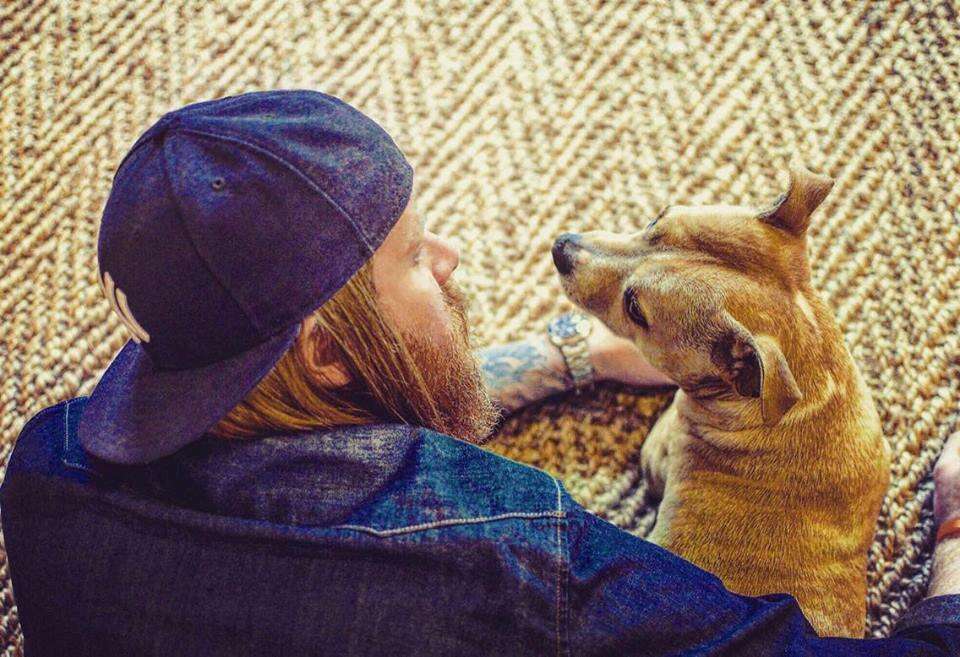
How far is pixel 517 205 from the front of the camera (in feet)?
8.21

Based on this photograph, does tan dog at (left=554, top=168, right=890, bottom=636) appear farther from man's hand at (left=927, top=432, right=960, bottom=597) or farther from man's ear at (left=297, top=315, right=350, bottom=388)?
man's ear at (left=297, top=315, right=350, bottom=388)

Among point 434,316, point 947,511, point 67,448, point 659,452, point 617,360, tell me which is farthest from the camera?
point 617,360

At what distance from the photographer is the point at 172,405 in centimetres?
127

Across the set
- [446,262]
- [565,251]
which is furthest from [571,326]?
[446,262]

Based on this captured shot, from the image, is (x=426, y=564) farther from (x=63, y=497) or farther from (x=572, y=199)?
(x=572, y=199)

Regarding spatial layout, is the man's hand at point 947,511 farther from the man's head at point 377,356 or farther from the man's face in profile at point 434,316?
the man's head at point 377,356

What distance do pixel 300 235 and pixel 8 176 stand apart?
2023 mm

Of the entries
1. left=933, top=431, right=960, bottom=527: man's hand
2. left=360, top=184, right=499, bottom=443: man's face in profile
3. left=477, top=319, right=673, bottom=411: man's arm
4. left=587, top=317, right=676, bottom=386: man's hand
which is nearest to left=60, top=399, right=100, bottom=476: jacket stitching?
left=360, top=184, right=499, bottom=443: man's face in profile

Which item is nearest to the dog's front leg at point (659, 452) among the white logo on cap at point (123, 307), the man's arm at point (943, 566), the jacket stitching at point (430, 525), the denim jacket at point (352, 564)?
the man's arm at point (943, 566)

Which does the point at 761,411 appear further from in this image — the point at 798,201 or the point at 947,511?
the point at 947,511

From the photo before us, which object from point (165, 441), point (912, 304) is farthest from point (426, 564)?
point (912, 304)

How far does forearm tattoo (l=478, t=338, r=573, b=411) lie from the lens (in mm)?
2209

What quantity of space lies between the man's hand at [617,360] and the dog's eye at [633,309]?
282mm

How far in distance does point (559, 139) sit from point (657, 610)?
5.62ft
